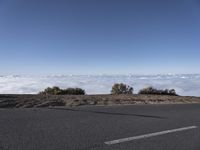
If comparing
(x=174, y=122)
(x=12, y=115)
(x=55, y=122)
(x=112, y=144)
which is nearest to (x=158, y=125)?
(x=174, y=122)

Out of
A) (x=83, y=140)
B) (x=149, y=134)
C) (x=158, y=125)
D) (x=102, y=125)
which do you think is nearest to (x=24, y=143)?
(x=83, y=140)

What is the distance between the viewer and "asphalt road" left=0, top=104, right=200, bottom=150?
4.81 m

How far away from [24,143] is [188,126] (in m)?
Answer: 4.57

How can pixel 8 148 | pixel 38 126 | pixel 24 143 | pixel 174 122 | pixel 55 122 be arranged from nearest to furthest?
pixel 8 148
pixel 24 143
pixel 38 126
pixel 55 122
pixel 174 122

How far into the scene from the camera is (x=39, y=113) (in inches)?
316

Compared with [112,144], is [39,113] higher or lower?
higher

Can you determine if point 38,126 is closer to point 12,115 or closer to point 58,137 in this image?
point 58,137

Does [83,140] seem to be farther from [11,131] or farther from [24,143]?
[11,131]

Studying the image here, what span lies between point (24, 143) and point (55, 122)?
1974 mm

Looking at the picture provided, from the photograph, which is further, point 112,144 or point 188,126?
point 188,126

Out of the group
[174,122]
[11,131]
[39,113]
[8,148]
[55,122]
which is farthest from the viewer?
[39,113]

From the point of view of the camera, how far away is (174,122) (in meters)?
7.37

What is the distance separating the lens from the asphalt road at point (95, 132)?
4812 mm

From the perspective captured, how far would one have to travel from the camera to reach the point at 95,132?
5.81 meters
